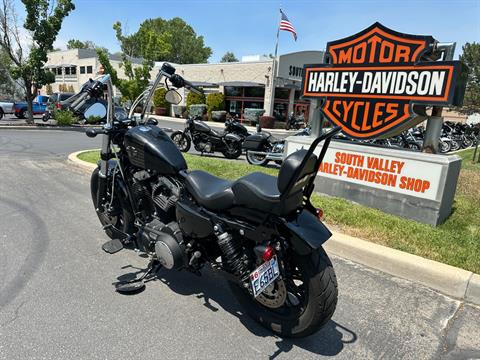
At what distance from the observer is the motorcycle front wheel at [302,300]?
7.77 ft

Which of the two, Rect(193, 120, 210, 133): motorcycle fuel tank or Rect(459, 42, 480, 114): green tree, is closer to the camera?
Rect(193, 120, 210, 133): motorcycle fuel tank

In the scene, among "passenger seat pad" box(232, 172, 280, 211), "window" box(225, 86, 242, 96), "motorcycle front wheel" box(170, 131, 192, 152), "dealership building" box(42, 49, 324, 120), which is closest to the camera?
"passenger seat pad" box(232, 172, 280, 211)

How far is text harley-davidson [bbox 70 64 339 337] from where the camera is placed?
7.75 ft

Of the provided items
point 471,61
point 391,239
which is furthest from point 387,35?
point 471,61

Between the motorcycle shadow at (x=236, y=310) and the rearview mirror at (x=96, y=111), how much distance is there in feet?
5.55

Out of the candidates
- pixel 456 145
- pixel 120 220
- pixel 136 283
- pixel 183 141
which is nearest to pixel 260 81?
pixel 456 145

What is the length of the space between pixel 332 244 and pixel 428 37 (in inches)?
126

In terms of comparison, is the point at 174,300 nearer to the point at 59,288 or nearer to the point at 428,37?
the point at 59,288

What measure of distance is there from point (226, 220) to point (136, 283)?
1.24 meters

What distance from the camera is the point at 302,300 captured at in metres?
2.56

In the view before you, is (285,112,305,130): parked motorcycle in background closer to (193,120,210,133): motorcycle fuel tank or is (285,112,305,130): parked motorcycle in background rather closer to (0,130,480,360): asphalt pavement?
(193,120,210,133): motorcycle fuel tank

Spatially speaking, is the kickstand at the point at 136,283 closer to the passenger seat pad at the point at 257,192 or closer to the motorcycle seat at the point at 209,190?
the motorcycle seat at the point at 209,190

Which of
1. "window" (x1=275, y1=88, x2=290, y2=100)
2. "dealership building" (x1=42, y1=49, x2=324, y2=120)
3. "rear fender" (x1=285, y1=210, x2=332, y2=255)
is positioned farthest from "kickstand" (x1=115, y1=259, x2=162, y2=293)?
"window" (x1=275, y1=88, x2=290, y2=100)

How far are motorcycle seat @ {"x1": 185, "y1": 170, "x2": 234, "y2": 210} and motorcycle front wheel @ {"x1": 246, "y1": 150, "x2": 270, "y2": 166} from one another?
21.3 feet
